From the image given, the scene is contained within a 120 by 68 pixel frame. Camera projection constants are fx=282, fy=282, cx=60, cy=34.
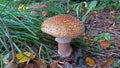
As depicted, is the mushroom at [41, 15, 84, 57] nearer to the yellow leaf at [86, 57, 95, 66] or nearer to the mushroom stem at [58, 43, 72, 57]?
the mushroom stem at [58, 43, 72, 57]

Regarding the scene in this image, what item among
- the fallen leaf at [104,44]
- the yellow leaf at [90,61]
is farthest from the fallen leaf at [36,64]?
the fallen leaf at [104,44]

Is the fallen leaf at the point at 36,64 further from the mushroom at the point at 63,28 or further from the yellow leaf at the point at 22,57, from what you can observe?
the mushroom at the point at 63,28

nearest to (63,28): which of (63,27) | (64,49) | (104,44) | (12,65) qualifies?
(63,27)

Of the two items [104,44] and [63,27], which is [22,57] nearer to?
[63,27]

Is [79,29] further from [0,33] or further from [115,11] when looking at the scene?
[115,11]

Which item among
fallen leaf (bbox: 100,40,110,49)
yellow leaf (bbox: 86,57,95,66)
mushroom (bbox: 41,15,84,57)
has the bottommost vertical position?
yellow leaf (bbox: 86,57,95,66)

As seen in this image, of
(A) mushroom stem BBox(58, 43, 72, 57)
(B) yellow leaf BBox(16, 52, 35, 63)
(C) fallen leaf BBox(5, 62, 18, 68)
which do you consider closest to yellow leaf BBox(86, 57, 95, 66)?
(A) mushroom stem BBox(58, 43, 72, 57)

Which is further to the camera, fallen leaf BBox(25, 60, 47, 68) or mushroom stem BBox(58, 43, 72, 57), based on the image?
mushroom stem BBox(58, 43, 72, 57)
